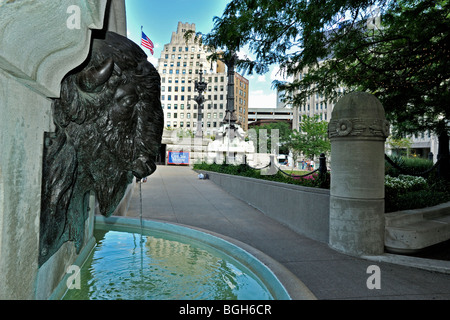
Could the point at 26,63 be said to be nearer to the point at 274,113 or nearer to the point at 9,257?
the point at 9,257

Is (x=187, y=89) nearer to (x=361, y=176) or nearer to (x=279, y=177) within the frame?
(x=279, y=177)

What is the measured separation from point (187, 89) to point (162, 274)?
110 meters

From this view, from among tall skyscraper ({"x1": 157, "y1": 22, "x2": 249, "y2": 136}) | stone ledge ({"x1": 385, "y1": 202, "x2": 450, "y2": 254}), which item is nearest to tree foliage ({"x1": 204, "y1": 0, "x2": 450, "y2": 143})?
stone ledge ({"x1": 385, "y1": 202, "x2": 450, "y2": 254})

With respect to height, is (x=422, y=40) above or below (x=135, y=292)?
above

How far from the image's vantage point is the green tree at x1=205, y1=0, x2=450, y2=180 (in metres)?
6.92

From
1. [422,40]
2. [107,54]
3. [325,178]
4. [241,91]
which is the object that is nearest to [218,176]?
[325,178]

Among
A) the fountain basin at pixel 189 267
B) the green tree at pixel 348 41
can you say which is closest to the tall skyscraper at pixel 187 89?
the green tree at pixel 348 41

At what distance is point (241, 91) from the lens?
110 metres

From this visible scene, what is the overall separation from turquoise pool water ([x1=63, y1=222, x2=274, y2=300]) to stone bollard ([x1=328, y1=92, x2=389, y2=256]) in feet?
8.59

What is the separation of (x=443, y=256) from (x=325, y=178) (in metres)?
2.72
